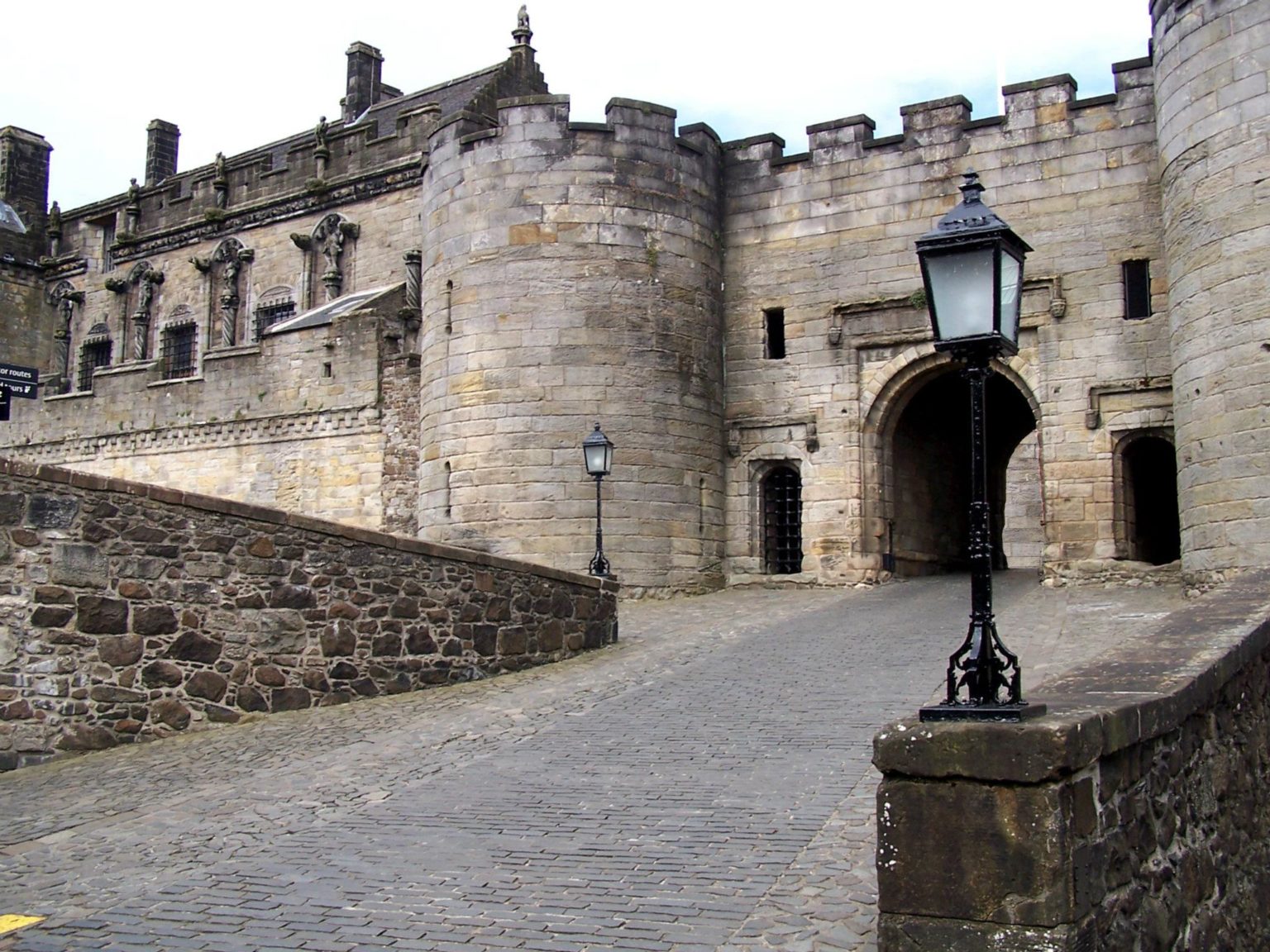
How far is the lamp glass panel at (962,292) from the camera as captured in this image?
5648 mm

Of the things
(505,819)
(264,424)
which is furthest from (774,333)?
(505,819)

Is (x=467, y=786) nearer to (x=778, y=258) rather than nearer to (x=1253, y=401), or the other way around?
(x=1253, y=401)

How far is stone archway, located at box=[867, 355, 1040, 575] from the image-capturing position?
67.5 ft

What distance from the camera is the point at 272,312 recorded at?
3266 centimetres

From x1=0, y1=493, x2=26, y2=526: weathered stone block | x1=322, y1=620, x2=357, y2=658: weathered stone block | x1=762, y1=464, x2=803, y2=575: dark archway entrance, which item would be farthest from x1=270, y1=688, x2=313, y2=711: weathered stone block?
x1=762, y1=464, x2=803, y2=575: dark archway entrance

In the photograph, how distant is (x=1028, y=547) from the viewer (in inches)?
1551

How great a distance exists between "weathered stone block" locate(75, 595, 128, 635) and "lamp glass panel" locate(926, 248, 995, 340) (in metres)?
7.12

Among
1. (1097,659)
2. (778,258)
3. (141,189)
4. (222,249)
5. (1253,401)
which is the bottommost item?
(1097,659)

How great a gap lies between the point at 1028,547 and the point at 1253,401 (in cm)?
2484

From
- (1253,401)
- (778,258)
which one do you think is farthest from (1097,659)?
(778,258)

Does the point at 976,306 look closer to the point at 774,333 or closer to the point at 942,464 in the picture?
the point at 774,333

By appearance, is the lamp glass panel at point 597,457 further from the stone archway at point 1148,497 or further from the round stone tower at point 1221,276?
the stone archway at point 1148,497

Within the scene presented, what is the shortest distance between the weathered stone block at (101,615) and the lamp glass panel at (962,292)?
7119 mm

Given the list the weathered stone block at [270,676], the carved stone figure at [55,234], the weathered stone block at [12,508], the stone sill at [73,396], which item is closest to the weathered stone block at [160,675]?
the weathered stone block at [270,676]
